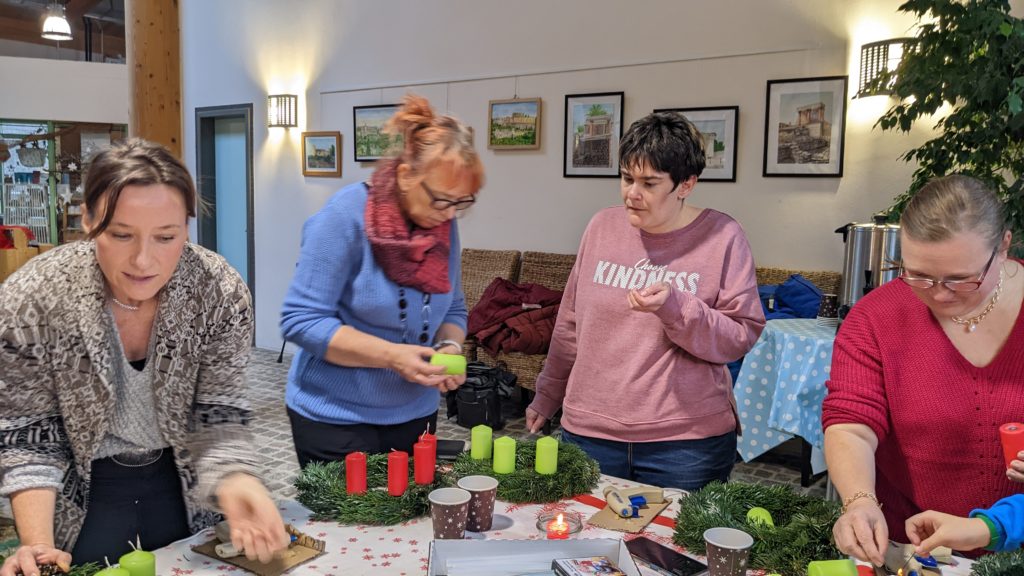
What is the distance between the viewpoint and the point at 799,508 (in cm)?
153

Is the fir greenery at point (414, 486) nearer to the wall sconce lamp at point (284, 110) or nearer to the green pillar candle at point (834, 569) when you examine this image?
the green pillar candle at point (834, 569)

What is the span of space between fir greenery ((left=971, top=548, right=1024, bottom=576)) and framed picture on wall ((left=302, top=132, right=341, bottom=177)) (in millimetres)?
6184

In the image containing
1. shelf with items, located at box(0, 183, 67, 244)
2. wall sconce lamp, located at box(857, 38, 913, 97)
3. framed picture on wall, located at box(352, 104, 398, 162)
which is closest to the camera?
wall sconce lamp, located at box(857, 38, 913, 97)

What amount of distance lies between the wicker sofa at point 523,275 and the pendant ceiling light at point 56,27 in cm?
723

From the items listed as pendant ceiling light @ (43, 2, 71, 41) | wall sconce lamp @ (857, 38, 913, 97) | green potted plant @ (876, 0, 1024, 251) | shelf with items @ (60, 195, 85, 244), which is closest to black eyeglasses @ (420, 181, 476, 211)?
green potted plant @ (876, 0, 1024, 251)

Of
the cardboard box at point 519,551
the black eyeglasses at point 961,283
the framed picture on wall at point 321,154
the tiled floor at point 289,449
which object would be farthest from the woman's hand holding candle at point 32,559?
the framed picture on wall at point 321,154

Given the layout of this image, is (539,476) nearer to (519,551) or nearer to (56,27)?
(519,551)

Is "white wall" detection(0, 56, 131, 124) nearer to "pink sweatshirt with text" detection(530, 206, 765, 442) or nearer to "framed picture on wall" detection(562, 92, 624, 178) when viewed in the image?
"framed picture on wall" detection(562, 92, 624, 178)

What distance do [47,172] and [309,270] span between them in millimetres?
10473

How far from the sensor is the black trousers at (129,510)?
4.79 ft

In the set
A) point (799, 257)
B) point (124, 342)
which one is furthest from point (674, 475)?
point (799, 257)

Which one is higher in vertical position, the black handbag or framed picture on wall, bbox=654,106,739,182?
framed picture on wall, bbox=654,106,739,182

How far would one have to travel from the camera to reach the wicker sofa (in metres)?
4.88

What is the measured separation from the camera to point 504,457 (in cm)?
173
